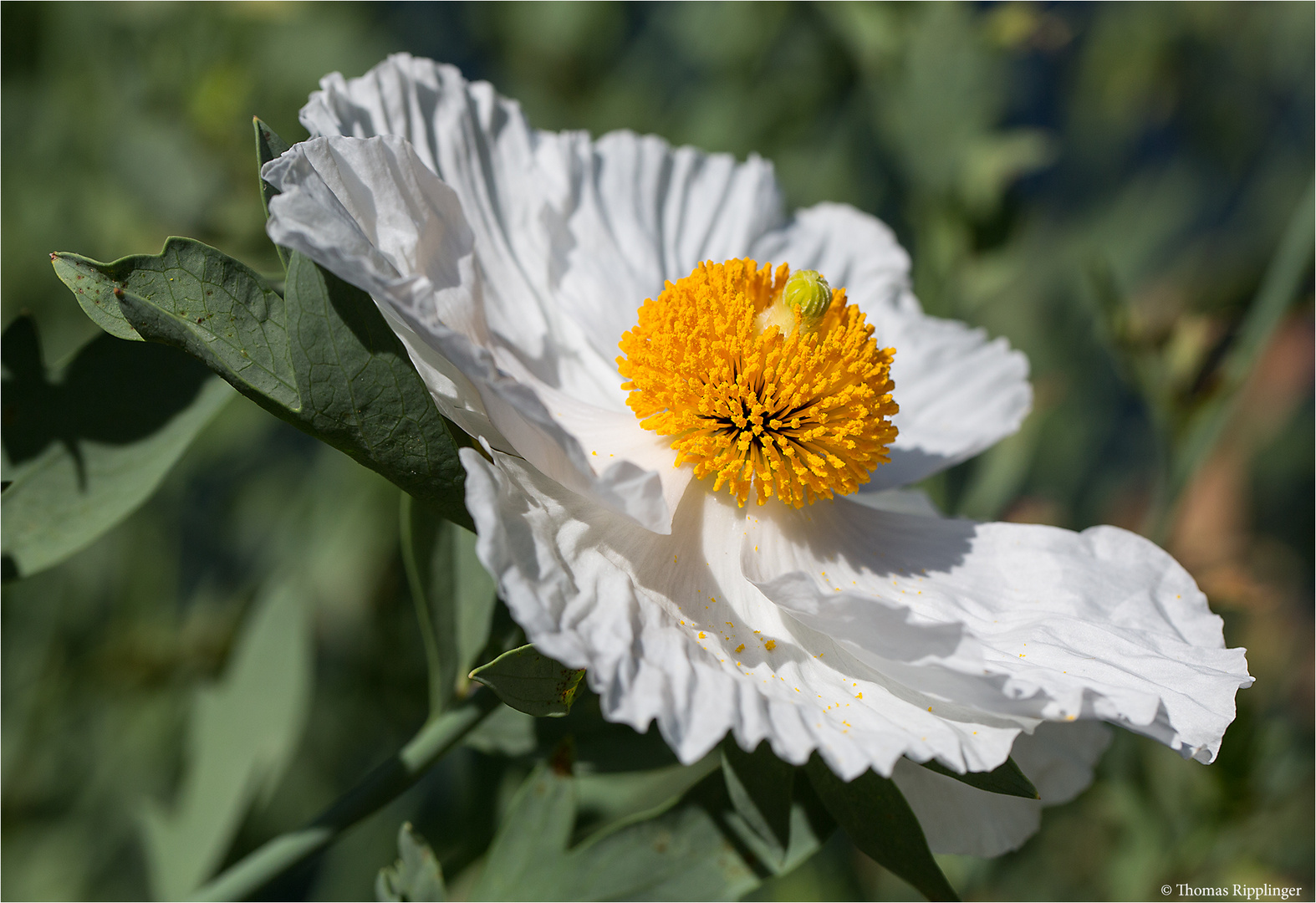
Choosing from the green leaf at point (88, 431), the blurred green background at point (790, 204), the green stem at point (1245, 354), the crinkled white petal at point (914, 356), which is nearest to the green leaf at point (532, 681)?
the green leaf at point (88, 431)

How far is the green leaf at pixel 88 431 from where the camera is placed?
0.92 meters

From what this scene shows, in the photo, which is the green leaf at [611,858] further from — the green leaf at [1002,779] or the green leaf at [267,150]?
the green leaf at [267,150]

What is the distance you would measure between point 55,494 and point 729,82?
5.97ft

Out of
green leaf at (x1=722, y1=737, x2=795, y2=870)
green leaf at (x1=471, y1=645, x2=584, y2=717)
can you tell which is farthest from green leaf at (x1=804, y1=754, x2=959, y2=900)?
green leaf at (x1=471, y1=645, x2=584, y2=717)

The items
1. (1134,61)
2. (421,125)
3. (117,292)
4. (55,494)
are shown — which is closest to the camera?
(117,292)

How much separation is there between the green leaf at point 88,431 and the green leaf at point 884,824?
641 mm

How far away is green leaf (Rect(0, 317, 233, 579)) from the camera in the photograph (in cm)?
92

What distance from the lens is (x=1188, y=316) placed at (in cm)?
160

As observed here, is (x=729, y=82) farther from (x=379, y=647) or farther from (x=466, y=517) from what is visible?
(x=466, y=517)

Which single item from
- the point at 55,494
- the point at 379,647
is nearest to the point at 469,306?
the point at 55,494

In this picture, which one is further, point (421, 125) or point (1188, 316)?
point (1188, 316)

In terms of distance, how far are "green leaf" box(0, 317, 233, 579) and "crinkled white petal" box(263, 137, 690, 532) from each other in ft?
0.71

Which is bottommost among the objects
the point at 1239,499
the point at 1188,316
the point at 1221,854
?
the point at 1239,499

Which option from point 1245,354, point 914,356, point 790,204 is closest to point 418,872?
point 914,356
